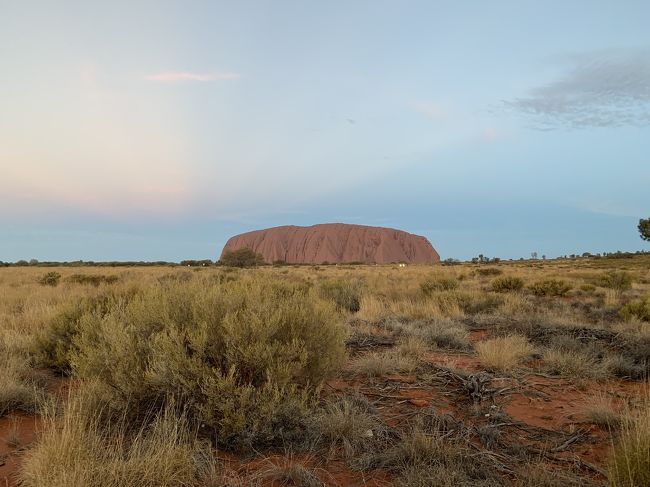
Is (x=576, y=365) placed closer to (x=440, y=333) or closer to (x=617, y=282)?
(x=440, y=333)

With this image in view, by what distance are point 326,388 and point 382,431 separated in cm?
128

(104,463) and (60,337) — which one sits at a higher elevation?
(60,337)

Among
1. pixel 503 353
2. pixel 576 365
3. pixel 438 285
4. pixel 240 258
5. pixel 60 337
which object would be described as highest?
pixel 240 258

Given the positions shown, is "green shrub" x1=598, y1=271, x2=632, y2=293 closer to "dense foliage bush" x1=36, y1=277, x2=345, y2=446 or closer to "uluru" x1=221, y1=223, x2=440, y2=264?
"dense foliage bush" x1=36, y1=277, x2=345, y2=446

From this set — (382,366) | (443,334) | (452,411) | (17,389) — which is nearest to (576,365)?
(443,334)

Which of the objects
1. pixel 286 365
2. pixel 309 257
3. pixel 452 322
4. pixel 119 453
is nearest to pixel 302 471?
pixel 286 365

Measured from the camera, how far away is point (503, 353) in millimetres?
6004

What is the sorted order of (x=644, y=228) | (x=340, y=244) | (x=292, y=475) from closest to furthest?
(x=292, y=475) → (x=644, y=228) → (x=340, y=244)

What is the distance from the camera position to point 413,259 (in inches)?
5217

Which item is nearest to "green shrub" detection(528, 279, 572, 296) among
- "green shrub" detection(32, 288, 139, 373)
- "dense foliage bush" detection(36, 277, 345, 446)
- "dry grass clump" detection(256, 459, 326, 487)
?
"dense foliage bush" detection(36, 277, 345, 446)

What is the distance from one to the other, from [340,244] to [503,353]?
130 metres

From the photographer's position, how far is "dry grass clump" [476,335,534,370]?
5859mm

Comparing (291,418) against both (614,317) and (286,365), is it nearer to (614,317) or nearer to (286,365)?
(286,365)

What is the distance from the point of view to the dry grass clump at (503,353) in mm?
5859
